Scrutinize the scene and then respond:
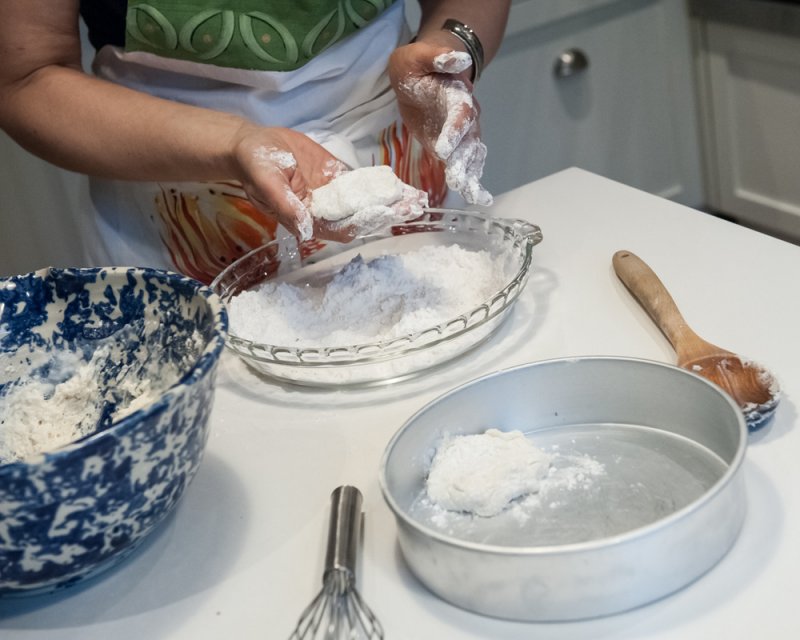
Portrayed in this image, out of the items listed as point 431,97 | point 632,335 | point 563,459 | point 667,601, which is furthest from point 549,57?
point 667,601

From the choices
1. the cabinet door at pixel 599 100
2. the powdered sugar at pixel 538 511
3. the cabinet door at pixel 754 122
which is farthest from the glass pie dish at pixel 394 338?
the cabinet door at pixel 754 122

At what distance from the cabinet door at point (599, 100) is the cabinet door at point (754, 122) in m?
0.07

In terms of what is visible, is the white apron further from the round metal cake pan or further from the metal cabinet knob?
the metal cabinet knob

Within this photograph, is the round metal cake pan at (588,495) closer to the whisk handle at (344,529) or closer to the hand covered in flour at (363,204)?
the whisk handle at (344,529)

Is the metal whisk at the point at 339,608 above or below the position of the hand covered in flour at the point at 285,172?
below

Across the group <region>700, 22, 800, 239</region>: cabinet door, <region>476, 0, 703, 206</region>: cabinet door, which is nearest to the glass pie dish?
<region>476, 0, 703, 206</region>: cabinet door

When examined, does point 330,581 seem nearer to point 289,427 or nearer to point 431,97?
point 289,427

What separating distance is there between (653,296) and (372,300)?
217mm

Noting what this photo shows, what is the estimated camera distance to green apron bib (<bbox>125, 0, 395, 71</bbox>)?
33.6 inches

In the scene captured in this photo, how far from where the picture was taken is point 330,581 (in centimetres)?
51

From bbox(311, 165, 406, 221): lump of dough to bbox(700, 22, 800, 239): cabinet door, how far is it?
1260 millimetres

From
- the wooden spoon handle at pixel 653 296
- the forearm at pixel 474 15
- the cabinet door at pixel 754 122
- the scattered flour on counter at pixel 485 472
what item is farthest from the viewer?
the cabinet door at pixel 754 122

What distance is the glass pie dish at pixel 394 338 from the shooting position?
70cm

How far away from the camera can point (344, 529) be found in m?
0.54
